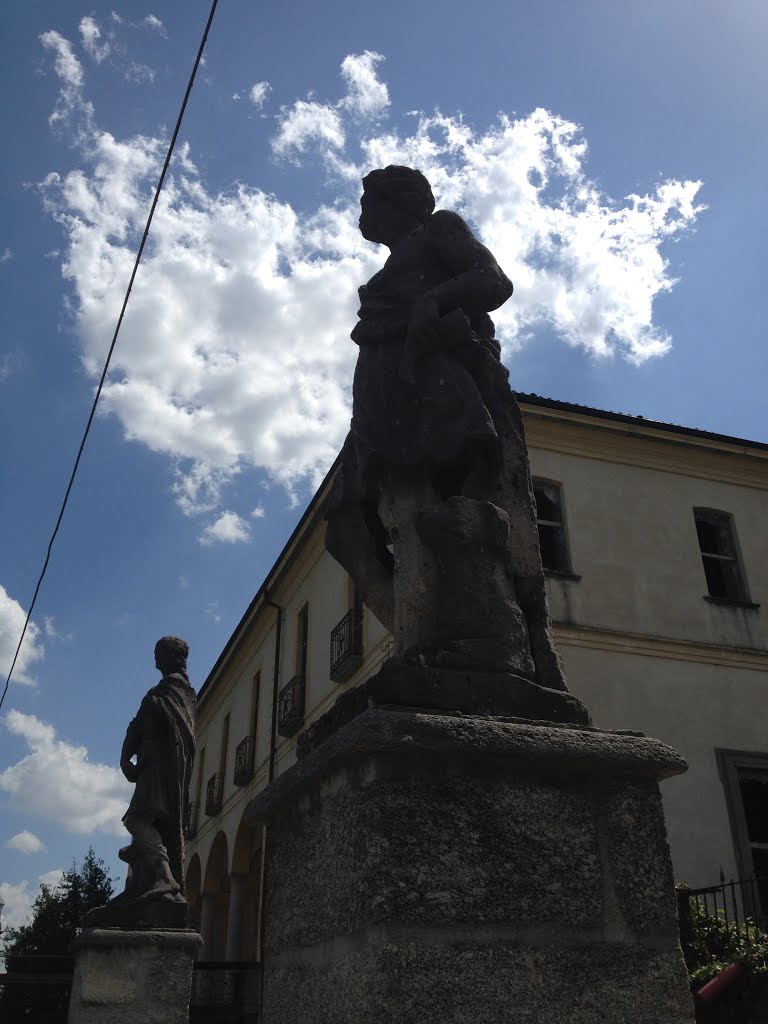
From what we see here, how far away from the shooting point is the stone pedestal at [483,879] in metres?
2.05

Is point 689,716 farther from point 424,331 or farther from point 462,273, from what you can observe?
point 424,331

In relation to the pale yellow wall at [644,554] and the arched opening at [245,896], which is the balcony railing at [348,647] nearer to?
the pale yellow wall at [644,554]

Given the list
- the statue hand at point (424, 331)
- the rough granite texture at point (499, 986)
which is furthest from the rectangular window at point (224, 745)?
the rough granite texture at point (499, 986)

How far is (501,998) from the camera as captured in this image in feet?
6.77

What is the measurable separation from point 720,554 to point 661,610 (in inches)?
80.2

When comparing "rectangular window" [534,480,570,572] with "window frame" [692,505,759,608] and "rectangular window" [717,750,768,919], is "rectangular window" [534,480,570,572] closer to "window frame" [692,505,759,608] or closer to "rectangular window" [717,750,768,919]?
"window frame" [692,505,759,608]

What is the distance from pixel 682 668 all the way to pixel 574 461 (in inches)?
144

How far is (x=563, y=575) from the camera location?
13734mm

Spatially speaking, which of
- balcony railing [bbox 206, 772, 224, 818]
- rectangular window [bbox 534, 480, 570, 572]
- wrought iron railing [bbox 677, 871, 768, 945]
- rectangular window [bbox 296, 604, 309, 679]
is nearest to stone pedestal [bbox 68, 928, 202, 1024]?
wrought iron railing [bbox 677, 871, 768, 945]

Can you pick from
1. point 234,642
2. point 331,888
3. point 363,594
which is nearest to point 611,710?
point 363,594

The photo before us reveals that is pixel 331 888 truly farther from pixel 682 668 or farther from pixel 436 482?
pixel 682 668

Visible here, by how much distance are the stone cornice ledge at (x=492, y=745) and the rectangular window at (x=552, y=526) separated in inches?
450

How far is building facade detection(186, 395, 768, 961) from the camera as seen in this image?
12.8 metres

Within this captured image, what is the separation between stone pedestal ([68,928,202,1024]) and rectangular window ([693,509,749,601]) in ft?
36.4
